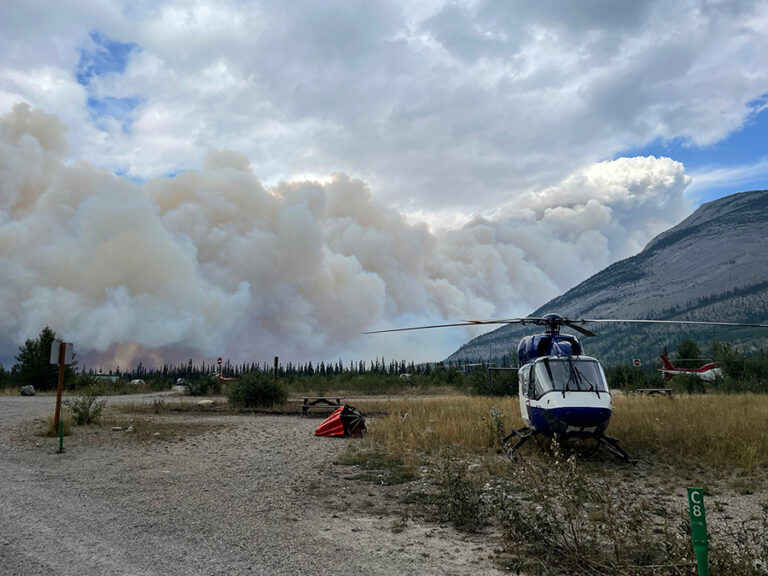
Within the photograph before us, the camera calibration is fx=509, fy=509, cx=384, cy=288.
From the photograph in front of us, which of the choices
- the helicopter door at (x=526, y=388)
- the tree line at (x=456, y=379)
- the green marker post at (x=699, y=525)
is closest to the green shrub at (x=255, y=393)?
the tree line at (x=456, y=379)

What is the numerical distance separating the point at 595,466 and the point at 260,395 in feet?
69.1

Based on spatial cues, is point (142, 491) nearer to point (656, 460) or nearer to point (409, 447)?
point (409, 447)

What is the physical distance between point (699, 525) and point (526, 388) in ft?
27.5

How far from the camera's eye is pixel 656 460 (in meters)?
10.7

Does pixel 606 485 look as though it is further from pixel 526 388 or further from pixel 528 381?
pixel 526 388

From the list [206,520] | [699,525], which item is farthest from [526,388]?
[699,525]

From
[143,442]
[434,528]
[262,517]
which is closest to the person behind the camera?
[434,528]

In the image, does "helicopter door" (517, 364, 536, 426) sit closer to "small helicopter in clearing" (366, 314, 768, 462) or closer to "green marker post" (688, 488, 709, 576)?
"small helicopter in clearing" (366, 314, 768, 462)

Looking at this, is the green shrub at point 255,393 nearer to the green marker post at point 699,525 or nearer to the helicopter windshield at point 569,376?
the helicopter windshield at point 569,376

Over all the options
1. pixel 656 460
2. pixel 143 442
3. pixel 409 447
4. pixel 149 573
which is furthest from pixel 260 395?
pixel 149 573

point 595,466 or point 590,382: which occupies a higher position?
point 590,382

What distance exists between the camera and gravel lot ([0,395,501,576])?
17.2 feet

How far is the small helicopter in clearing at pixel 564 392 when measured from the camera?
1001cm

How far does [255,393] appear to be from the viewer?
27953mm
